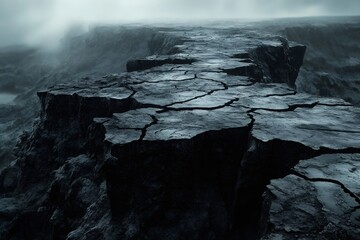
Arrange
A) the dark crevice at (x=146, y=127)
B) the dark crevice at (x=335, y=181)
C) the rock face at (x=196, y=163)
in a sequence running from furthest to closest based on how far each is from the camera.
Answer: the dark crevice at (x=146, y=127)
the rock face at (x=196, y=163)
the dark crevice at (x=335, y=181)

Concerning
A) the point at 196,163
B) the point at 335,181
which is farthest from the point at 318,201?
the point at 196,163

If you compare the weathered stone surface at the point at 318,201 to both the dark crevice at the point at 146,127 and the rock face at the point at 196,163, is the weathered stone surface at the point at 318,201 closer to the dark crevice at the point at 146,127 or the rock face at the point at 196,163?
the rock face at the point at 196,163

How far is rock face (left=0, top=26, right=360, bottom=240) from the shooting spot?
85.2 inches


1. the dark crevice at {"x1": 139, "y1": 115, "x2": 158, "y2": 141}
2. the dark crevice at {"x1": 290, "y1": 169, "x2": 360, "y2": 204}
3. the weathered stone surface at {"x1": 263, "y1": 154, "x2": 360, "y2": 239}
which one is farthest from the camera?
the dark crevice at {"x1": 139, "y1": 115, "x2": 158, "y2": 141}

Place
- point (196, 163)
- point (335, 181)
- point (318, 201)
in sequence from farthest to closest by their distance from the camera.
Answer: point (196, 163) → point (335, 181) → point (318, 201)

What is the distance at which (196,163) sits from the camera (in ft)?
8.16

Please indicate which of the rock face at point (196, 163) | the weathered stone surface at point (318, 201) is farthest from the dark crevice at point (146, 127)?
the weathered stone surface at point (318, 201)

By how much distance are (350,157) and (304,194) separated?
500mm

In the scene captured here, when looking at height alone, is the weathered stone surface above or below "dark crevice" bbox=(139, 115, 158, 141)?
below

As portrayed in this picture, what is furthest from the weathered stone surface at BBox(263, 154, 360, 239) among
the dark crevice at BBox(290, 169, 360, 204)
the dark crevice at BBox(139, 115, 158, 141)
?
the dark crevice at BBox(139, 115, 158, 141)

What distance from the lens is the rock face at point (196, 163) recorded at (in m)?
2.16

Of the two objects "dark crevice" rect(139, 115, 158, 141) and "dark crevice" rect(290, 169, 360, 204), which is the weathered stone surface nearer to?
"dark crevice" rect(290, 169, 360, 204)

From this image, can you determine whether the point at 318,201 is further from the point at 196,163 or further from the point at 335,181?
the point at 196,163

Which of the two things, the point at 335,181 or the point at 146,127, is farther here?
the point at 146,127
